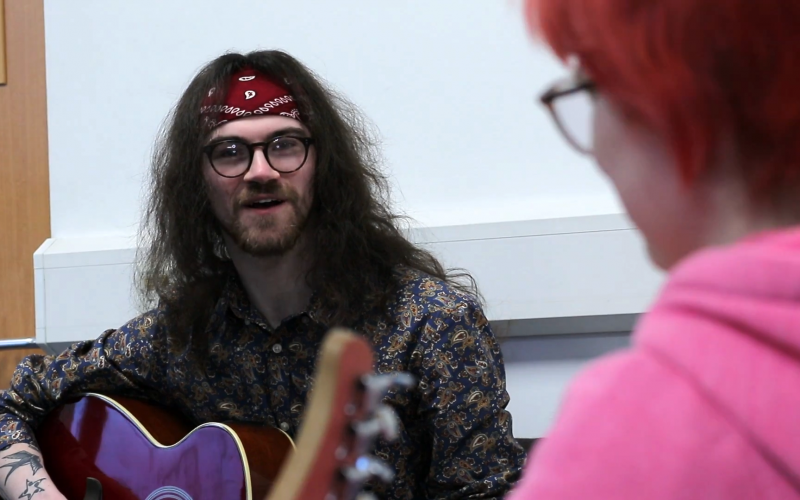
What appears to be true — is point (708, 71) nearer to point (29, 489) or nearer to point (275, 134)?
point (275, 134)

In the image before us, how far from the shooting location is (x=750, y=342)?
1.26ft

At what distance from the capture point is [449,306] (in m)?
1.40

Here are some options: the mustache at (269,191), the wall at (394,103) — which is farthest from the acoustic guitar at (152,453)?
the wall at (394,103)

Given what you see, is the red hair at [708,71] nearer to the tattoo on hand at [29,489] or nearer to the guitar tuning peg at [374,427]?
the guitar tuning peg at [374,427]

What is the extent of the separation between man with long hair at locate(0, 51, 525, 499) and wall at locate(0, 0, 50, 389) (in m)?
0.55

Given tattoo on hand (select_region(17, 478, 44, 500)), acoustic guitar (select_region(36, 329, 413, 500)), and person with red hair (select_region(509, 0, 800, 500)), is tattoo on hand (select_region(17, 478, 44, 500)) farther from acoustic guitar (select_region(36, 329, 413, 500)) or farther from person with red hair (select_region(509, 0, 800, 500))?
person with red hair (select_region(509, 0, 800, 500))

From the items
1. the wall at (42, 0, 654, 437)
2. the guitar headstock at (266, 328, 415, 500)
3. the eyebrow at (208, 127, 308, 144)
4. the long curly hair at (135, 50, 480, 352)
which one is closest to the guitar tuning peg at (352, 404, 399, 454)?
the guitar headstock at (266, 328, 415, 500)

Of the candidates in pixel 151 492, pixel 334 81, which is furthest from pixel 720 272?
pixel 334 81

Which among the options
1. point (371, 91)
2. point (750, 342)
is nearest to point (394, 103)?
point (371, 91)

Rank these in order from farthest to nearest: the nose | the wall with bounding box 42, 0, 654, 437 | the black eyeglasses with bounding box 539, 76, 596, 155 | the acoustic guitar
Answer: the wall with bounding box 42, 0, 654, 437 → the nose → the acoustic guitar → the black eyeglasses with bounding box 539, 76, 596, 155

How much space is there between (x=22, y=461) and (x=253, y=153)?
0.63 m

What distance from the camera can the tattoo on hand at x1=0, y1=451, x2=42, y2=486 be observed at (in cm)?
153

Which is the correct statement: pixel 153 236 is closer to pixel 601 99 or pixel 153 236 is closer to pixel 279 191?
pixel 279 191

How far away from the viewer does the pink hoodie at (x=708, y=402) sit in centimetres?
38
